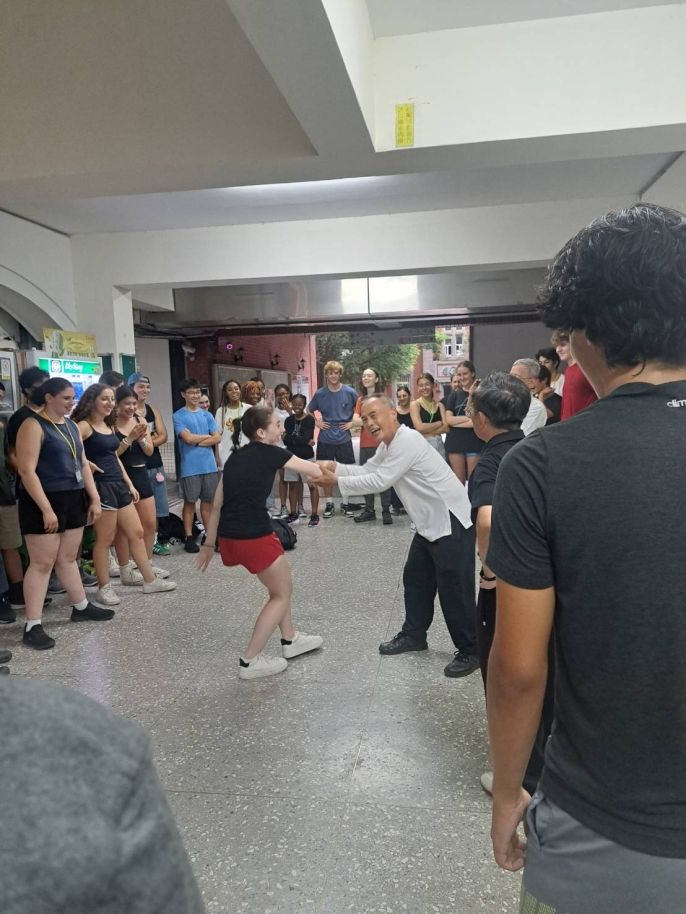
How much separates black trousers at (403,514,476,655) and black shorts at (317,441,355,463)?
4.04 meters

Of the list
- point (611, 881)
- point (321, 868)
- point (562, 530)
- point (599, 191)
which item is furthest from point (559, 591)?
point (599, 191)

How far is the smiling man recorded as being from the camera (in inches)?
130

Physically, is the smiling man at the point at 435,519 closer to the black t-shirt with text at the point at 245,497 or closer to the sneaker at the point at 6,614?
the black t-shirt with text at the point at 245,497

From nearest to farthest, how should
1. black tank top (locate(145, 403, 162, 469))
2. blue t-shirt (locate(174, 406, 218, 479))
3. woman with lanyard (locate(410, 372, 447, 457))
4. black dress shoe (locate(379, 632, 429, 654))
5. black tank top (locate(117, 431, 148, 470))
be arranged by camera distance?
black dress shoe (locate(379, 632, 429, 654)), black tank top (locate(117, 431, 148, 470)), black tank top (locate(145, 403, 162, 469)), blue t-shirt (locate(174, 406, 218, 479)), woman with lanyard (locate(410, 372, 447, 457))

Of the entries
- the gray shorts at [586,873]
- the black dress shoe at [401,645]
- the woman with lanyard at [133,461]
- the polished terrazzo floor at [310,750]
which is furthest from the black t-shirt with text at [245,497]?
the gray shorts at [586,873]

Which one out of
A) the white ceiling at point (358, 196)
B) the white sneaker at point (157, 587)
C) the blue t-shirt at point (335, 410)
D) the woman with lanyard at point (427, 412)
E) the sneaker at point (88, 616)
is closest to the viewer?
the sneaker at point (88, 616)

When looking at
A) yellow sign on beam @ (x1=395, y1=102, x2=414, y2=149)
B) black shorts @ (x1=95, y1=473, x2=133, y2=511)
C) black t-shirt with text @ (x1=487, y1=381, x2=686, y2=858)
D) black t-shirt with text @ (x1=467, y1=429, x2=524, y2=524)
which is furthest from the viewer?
black shorts @ (x1=95, y1=473, x2=133, y2=511)

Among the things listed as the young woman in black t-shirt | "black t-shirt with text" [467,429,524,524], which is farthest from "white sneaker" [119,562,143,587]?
"black t-shirt with text" [467,429,524,524]

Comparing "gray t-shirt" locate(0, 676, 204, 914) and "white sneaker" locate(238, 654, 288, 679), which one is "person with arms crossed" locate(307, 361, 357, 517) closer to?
"white sneaker" locate(238, 654, 288, 679)

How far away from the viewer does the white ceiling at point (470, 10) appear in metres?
3.29

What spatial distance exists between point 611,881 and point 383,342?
434 inches

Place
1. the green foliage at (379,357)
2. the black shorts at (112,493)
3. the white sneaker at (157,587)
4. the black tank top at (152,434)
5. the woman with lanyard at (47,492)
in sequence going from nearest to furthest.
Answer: the woman with lanyard at (47,492), the black shorts at (112,493), the white sneaker at (157,587), the black tank top at (152,434), the green foliage at (379,357)

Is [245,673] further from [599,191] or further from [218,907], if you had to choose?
[599,191]

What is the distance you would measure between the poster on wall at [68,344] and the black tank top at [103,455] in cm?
172
